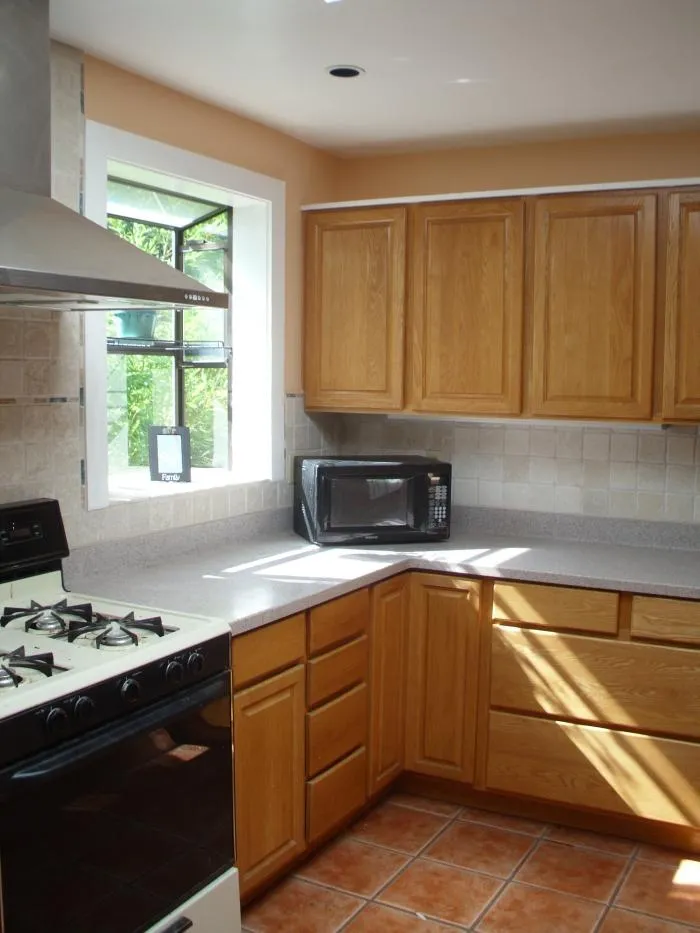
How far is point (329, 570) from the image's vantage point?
10.2 ft

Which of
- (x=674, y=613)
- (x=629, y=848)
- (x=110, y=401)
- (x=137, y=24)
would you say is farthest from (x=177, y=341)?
(x=629, y=848)

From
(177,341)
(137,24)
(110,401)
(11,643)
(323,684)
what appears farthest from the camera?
(177,341)

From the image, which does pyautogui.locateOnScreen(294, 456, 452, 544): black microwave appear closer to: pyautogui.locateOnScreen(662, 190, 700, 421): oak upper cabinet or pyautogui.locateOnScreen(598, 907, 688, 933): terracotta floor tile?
pyautogui.locateOnScreen(662, 190, 700, 421): oak upper cabinet

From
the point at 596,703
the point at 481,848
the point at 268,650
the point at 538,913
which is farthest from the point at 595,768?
the point at 268,650

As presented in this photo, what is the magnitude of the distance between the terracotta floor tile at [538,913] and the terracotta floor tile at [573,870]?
49 millimetres

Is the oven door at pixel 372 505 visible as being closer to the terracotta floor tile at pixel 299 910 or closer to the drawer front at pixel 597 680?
Result: the drawer front at pixel 597 680

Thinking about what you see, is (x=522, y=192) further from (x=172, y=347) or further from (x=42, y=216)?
(x=42, y=216)

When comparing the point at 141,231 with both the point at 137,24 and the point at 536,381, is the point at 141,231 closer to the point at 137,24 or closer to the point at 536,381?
the point at 137,24

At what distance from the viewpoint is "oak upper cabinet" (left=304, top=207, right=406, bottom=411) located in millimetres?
3635

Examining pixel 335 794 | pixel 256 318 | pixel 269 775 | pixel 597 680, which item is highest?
pixel 256 318

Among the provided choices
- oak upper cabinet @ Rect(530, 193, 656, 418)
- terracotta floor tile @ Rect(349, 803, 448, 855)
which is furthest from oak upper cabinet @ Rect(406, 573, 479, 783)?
oak upper cabinet @ Rect(530, 193, 656, 418)

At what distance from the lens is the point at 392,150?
388cm

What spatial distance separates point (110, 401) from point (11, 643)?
1295mm

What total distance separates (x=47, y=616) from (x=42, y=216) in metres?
0.93
